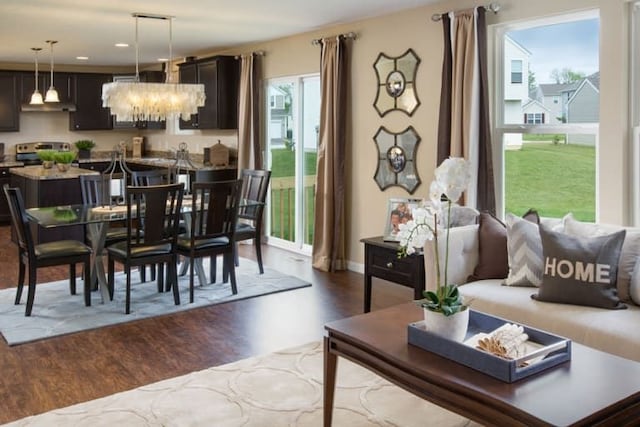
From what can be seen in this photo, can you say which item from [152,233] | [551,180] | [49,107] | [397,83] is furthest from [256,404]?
[49,107]

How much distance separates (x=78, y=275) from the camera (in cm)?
629

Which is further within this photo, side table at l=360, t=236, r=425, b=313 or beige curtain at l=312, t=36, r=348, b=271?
beige curtain at l=312, t=36, r=348, b=271

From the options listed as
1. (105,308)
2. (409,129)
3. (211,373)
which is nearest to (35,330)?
(105,308)

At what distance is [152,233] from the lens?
16.2 ft

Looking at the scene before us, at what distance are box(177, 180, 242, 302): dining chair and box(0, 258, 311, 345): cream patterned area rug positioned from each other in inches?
7.9

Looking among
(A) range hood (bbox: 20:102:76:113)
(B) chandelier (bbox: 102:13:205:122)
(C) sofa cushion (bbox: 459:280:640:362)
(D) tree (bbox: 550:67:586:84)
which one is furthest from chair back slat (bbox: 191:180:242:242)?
(A) range hood (bbox: 20:102:76:113)

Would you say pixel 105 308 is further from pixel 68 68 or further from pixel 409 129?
pixel 68 68

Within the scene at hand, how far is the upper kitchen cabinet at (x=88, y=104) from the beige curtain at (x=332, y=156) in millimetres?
5508

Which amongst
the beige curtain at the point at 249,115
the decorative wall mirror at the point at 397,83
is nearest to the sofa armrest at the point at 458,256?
the decorative wall mirror at the point at 397,83

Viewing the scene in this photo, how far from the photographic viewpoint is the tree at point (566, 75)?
14.2 feet

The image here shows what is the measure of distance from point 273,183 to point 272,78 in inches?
52.3

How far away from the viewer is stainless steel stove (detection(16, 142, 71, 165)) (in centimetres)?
1001

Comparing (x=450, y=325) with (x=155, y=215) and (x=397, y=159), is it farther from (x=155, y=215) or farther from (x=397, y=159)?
(x=397, y=159)

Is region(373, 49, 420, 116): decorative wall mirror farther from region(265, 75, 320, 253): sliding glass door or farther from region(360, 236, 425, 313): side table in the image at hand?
region(360, 236, 425, 313): side table
